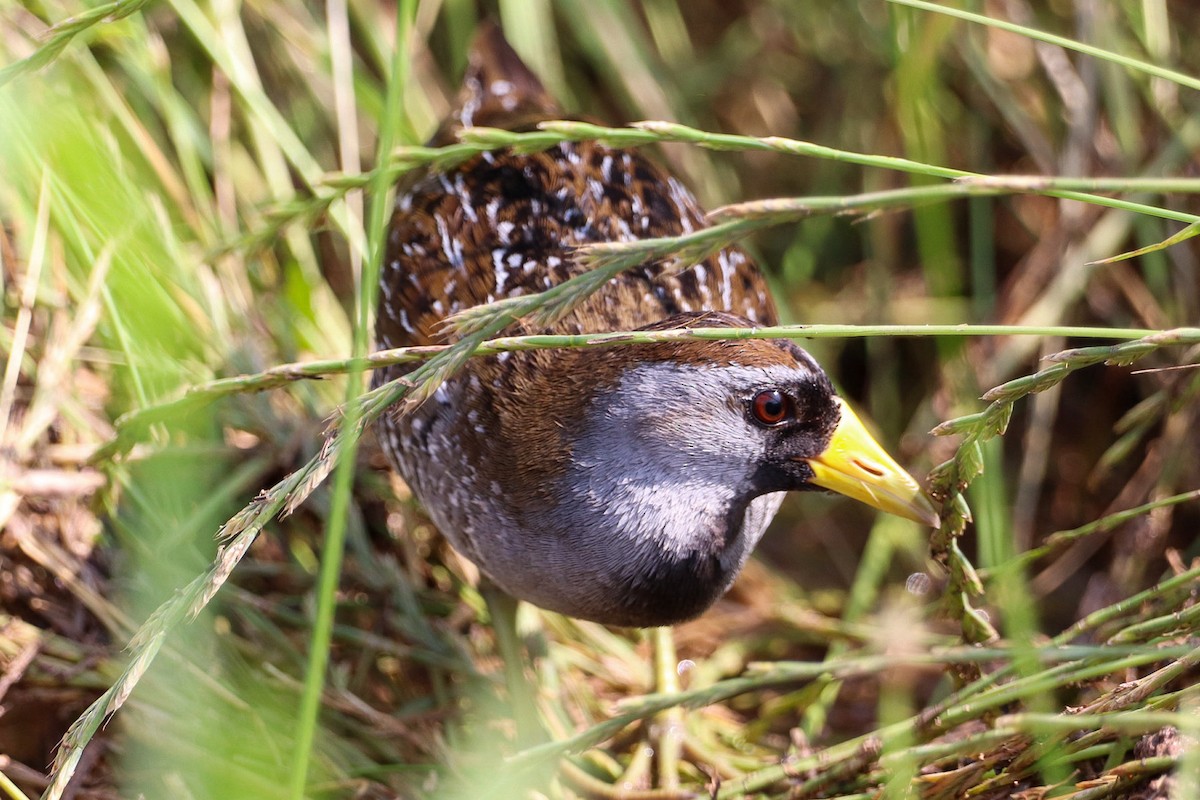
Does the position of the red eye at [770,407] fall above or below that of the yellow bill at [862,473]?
above

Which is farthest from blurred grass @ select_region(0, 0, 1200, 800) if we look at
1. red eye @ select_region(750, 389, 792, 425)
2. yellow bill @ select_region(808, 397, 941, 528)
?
red eye @ select_region(750, 389, 792, 425)

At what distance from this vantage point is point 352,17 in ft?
12.5

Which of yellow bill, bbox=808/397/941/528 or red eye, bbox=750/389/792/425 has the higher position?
red eye, bbox=750/389/792/425

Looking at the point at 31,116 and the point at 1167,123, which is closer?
the point at 31,116

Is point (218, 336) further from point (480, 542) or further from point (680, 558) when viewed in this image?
point (680, 558)

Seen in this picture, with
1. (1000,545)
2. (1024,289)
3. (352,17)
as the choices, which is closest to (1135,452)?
(1024,289)

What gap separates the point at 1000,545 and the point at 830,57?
227 cm

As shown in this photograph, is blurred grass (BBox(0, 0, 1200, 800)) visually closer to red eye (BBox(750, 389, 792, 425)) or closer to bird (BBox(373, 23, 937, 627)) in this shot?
bird (BBox(373, 23, 937, 627))

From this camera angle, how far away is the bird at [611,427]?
7.07 feet

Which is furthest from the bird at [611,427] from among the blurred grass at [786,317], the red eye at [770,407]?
the blurred grass at [786,317]

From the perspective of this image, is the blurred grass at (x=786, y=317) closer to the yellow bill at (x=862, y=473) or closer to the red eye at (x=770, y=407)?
the yellow bill at (x=862, y=473)

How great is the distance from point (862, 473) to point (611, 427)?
19.1 inches

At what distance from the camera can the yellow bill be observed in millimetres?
2172

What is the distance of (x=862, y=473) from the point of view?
86.1 inches
